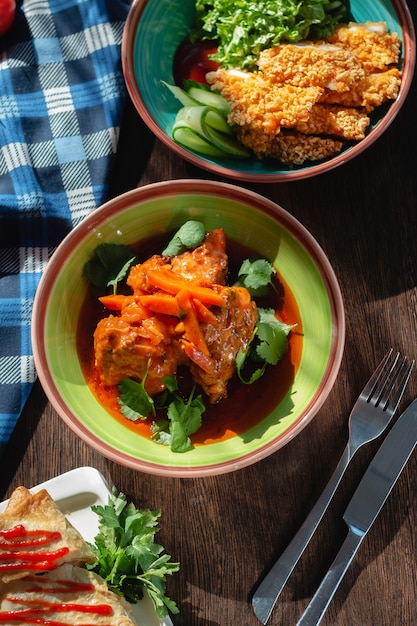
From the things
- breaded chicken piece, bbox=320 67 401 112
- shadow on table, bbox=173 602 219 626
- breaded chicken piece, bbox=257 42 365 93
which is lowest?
shadow on table, bbox=173 602 219 626

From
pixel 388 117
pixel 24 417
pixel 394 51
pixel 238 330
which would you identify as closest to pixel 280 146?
pixel 388 117

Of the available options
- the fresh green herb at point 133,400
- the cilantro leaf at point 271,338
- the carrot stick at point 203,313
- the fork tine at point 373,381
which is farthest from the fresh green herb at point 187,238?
the fork tine at point 373,381

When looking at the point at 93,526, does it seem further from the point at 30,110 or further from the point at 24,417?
the point at 30,110

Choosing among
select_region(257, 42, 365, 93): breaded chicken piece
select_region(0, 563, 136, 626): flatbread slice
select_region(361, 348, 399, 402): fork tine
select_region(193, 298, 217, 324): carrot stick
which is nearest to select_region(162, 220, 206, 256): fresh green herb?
select_region(193, 298, 217, 324): carrot stick

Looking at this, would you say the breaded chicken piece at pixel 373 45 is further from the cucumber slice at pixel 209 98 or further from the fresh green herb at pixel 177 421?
the fresh green herb at pixel 177 421

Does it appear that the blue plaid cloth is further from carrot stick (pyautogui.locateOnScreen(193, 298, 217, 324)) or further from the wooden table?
carrot stick (pyautogui.locateOnScreen(193, 298, 217, 324))

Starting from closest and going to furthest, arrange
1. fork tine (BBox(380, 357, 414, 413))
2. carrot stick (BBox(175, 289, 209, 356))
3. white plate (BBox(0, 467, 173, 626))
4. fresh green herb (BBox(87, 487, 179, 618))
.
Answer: carrot stick (BBox(175, 289, 209, 356)) < fresh green herb (BBox(87, 487, 179, 618)) < white plate (BBox(0, 467, 173, 626)) < fork tine (BBox(380, 357, 414, 413))
